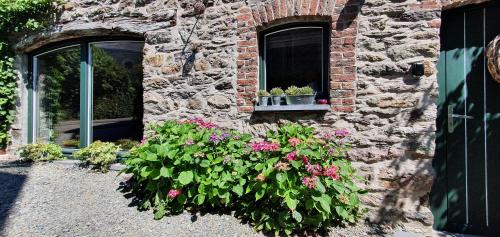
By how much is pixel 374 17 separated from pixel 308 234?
240 centimetres

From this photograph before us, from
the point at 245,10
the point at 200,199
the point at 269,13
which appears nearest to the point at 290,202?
the point at 200,199

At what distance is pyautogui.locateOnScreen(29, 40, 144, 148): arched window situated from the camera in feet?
16.8

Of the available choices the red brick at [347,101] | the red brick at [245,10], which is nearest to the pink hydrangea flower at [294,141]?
the red brick at [347,101]

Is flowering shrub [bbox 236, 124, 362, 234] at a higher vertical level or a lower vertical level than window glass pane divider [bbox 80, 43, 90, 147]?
lower

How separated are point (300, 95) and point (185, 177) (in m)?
1.63

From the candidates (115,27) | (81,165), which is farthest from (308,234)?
(115,27)

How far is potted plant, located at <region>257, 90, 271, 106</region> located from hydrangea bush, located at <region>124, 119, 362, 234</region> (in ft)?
2.10

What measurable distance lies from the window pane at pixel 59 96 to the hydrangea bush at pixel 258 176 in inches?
104

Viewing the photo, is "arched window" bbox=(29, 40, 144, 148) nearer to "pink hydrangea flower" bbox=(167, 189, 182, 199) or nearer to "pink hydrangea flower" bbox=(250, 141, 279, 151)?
"pink hydrangea flower" bbox=(167, 189, 182, 199)

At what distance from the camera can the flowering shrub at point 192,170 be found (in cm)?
316

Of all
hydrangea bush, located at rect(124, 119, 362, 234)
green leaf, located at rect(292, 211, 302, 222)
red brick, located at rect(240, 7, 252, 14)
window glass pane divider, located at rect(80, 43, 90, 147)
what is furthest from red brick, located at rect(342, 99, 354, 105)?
window glass pane divider, located at rect(80, 43, 90, 147)

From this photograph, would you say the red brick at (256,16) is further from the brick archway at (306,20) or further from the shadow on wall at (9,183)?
the shadow on wall at (9,183)

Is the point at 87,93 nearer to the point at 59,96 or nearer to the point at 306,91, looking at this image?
the point at 59,96

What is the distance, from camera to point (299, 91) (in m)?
3.77
